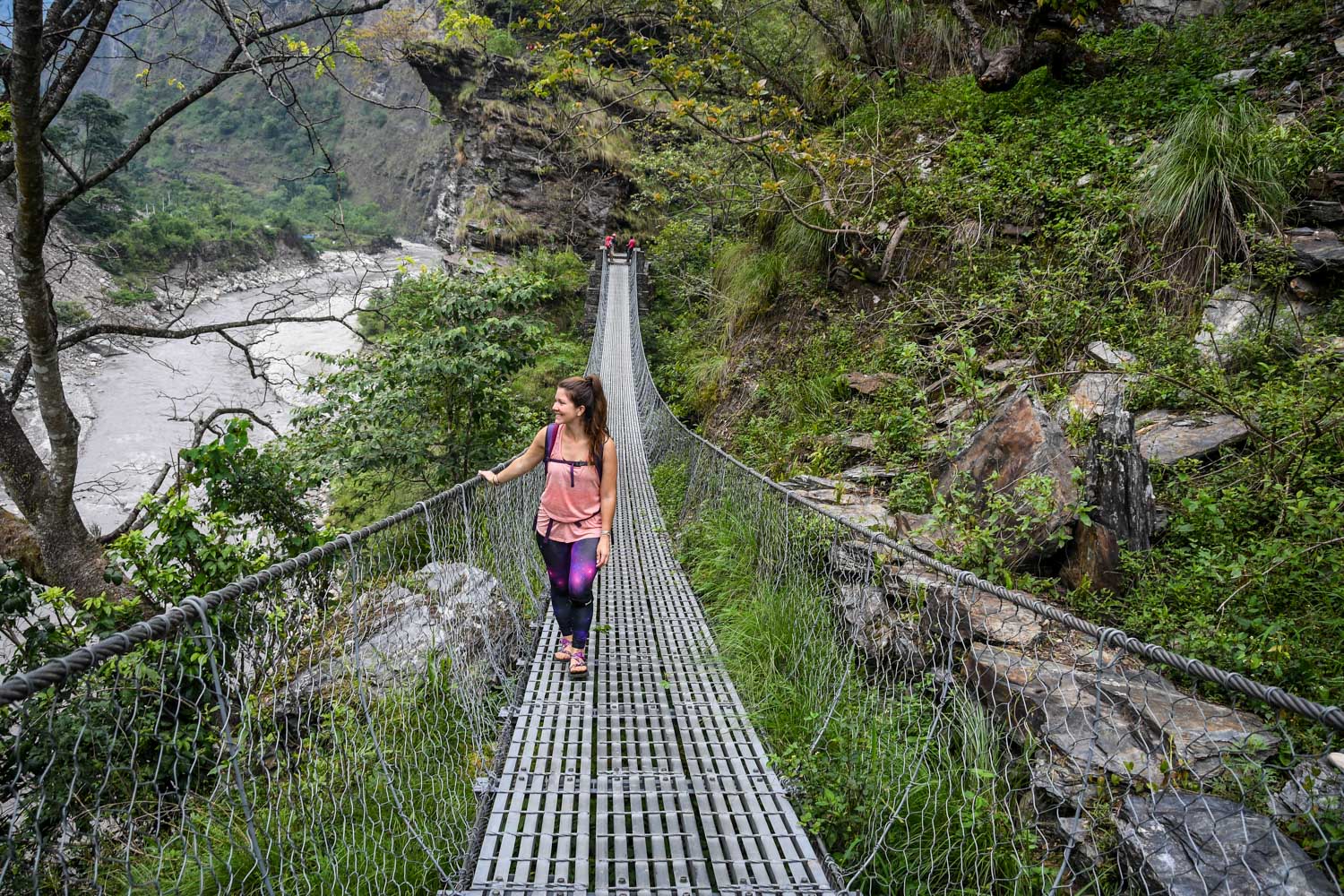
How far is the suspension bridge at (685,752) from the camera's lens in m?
1.22

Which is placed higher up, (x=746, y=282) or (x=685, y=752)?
(x=746, y=282)

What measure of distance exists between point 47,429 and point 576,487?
2.96 m

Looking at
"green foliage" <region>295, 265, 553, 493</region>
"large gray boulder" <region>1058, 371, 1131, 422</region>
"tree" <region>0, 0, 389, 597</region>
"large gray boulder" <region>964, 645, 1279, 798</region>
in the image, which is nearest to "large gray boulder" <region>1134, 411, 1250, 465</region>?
"large gray boulder" <region>1058, 371, 1131, 422</region>

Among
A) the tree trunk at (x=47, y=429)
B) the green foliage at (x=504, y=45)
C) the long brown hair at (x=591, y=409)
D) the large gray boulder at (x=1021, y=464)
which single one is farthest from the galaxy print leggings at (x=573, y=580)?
the green foliage at (x=504, y=45)

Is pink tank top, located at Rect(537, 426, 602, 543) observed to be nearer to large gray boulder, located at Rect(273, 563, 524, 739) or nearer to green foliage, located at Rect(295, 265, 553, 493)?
large gray boulder, located at Rect(273, 563, 524, 739)

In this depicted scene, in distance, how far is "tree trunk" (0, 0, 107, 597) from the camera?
279cm

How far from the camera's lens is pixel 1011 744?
1.78m

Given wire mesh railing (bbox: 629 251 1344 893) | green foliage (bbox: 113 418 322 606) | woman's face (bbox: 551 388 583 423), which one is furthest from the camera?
green foliage (bbox: 113 418 322 606)

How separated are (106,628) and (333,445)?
6.28ft

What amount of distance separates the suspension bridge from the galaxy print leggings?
215 millimetres

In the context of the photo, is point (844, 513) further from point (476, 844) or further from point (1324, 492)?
point (476, 844)

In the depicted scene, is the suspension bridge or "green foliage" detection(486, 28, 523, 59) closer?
the suspension bridge

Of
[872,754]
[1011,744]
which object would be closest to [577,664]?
[872,754]

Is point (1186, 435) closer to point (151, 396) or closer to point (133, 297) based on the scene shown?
point (133, 297)
